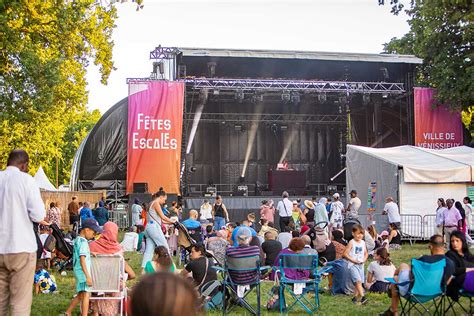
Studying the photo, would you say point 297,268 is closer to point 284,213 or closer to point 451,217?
point 451,217

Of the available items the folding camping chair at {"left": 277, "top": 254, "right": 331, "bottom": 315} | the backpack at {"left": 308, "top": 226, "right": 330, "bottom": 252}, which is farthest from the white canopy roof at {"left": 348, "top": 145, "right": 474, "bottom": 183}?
the folding camping chair at {"left": 277, "top": 254, "right": 331, "bottom": 315}

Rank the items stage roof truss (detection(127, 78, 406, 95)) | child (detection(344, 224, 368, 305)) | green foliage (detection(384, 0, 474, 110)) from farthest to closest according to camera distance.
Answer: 1. green foliage (detection(384, 0, 474, 110))
2. stage roof truss (detection(127, 78, 406, 95))
3. child (detection(344, 224, 368, 305))

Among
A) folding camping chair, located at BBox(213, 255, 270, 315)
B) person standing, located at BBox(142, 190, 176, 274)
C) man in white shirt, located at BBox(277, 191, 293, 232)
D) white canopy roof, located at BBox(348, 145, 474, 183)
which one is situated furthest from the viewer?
white canopy roof, located at BBox(348, 145, 474, 183)

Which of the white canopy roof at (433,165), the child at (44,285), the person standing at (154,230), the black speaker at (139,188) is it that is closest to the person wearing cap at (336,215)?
the white canopy roof at (433,165)

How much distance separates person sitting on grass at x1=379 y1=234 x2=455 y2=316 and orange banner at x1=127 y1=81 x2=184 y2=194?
1607 cm

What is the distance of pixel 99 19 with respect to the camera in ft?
58.4

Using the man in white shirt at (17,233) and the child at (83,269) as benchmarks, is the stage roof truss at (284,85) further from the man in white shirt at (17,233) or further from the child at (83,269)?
the man in white shirt at (17,233)

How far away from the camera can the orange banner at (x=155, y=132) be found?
23.0 meters

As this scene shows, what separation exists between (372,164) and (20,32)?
425 inches

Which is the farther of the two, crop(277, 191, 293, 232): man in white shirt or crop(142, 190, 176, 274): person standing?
crop(277, 191, 293, 232): man in white shirt

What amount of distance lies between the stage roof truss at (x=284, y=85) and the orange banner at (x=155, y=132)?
2.07 feet

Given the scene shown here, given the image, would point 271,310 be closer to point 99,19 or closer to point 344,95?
point 99,19

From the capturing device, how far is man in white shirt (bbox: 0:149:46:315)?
4855 mm

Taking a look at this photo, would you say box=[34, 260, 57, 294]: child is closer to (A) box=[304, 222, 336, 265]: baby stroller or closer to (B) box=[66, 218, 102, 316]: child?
(B) box=[66, 218, 102, 316]: child
